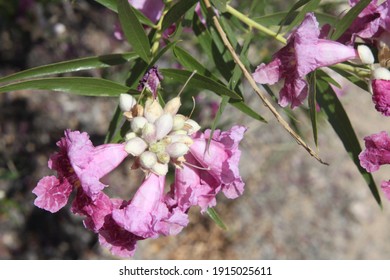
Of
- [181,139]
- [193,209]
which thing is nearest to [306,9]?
[181,139]

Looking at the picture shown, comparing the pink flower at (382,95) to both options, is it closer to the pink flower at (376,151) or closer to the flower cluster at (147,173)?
the pink flower at (376,151)

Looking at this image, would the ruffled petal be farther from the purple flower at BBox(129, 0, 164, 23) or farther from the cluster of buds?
the purple flower at BBox(129, 0, 164, 23)

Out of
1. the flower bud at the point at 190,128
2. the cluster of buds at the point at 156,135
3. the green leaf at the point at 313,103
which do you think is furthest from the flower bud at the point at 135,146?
the green leaf at the point at 313,103

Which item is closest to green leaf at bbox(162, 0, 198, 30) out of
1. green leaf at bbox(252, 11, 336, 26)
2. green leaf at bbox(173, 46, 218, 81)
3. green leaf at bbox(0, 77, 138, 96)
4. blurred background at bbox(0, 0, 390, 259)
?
green leaf at bbox(173, 46, 218, 81)

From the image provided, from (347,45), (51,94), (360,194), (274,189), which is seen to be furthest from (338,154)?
(347,45)

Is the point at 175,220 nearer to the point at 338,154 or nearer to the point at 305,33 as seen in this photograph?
the point at 305,33

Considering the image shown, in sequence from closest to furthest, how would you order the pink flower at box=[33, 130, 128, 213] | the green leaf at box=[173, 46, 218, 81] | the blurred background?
1. the pink flower at box=[33, 130, 128, 213]
2. the green leaf at box=[173, 46, 218, 81]
3. the blurred background
